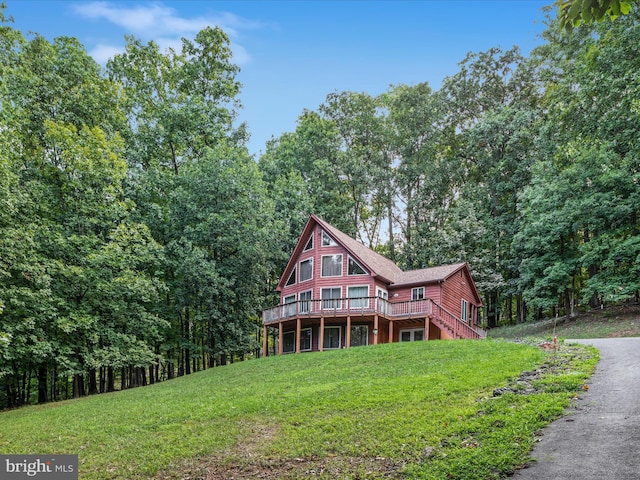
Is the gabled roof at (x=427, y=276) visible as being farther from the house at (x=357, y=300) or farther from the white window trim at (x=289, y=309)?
the white window trim at (x=289, y=309)

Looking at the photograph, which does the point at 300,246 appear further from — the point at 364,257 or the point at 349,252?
the point at 364,257

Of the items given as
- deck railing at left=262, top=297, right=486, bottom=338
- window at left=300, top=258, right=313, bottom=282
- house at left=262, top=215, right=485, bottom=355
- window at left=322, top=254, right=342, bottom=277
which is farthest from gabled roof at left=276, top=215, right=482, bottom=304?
deck railing at left=262, top=297, right=486, bottom=338

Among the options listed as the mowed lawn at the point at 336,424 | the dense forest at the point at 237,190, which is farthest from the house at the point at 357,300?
the mowed lawn at the point at 336,424

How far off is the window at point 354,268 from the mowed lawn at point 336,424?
35.2 feet

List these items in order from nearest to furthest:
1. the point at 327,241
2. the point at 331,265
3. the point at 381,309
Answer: the point at 381,309 < the point at 331,265 < the point at 327,241

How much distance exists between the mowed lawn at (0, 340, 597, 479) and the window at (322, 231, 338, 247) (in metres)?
12.0

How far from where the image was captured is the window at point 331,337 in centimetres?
2662

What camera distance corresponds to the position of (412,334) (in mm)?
26312

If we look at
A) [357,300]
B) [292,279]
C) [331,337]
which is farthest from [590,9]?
[292,279]

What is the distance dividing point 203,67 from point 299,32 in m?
27.0

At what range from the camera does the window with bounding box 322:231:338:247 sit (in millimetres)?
27188

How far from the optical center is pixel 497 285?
107ft

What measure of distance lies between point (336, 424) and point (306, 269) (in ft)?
62.2

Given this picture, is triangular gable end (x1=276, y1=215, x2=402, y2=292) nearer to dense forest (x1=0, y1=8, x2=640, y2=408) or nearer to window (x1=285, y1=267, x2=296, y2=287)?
window (x1=285, y1=267, x2=296, y2=287)
